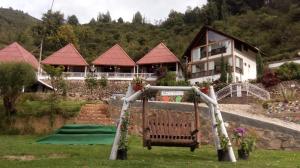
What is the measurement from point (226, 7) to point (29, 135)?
68.1 m

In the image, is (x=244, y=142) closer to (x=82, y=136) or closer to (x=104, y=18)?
(x=82, y=136)

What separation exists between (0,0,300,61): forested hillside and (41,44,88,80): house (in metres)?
10.7

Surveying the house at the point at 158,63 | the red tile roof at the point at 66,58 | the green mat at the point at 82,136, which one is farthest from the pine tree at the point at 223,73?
the green mat at the point at 82,136

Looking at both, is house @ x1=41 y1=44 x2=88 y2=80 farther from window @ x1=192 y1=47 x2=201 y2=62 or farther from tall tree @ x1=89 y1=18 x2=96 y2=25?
tall tree @ x1=89 y1=18 x2=96 y2=25

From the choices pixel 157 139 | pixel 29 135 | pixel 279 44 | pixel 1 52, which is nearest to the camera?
pixel 157 139

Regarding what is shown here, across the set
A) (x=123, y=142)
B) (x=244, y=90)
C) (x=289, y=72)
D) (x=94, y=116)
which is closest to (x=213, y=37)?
(x=289, y=72)

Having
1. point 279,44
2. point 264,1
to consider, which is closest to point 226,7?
point 264,1

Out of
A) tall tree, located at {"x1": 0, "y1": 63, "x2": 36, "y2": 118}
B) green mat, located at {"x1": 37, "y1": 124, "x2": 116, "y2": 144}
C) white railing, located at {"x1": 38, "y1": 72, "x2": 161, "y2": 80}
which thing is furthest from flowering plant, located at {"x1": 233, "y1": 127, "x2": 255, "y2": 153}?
white railing, located at {"x1": 38, "y1": 72, "x2": 161, "y2": 80}

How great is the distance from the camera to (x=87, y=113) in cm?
A: 2130

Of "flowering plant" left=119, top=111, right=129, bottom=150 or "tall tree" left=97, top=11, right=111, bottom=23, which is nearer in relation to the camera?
"flowering plant" left=119, top=111, right=129, bottom=150

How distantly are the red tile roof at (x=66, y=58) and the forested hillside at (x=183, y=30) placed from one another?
1047 cm

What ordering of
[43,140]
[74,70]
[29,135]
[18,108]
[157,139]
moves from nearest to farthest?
[157,139] < [43,140] < [29,135] < [18,108] < [74,70]

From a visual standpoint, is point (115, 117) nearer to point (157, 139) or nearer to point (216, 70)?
point (157, 139)

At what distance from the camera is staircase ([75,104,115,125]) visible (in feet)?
67.1
